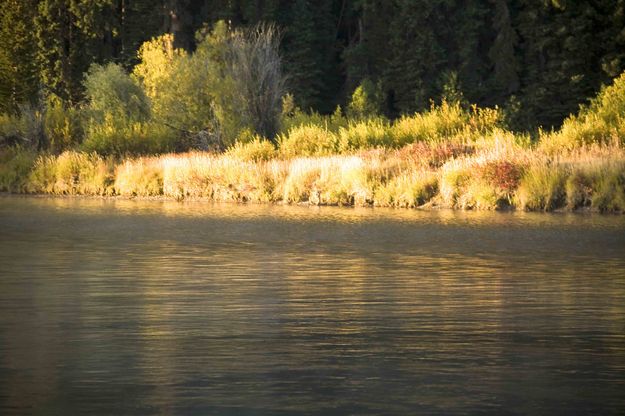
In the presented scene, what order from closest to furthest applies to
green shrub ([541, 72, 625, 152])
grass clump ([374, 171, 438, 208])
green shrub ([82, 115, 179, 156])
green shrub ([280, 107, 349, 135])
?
grass clump ([374, 171, 438, 208])
green shrub ([541, 72, 625, 152])
green shrub ([82, 115, 179, 156])
green shrub ([280, 107, 349, 135])

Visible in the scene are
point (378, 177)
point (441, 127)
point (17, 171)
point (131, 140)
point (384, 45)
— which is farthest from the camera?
point (384, 45)

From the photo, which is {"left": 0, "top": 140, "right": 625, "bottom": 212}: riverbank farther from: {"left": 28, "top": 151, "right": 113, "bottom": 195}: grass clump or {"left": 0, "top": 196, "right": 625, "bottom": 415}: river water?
{"left": 0, "top": 196, "right": 625, "bottom": 415}: river water

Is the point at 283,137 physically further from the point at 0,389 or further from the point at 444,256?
the point at 0,389

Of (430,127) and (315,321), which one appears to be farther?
(430,127)

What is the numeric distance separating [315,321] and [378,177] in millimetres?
22087

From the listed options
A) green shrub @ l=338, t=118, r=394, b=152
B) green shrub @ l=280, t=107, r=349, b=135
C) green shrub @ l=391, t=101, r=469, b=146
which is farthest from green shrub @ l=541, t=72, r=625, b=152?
green shrub @ l=280, t=107, r=349, b=135

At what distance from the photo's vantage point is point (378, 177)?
3619cm

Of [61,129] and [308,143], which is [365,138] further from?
[61,129]

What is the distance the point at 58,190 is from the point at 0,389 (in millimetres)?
33254

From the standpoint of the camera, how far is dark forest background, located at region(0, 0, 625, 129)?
52656mm

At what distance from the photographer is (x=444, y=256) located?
2191 cm

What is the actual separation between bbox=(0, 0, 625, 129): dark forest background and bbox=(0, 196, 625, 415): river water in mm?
26373

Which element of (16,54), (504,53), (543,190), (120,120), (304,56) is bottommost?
(543,190)

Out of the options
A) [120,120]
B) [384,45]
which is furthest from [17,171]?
[384,45]
